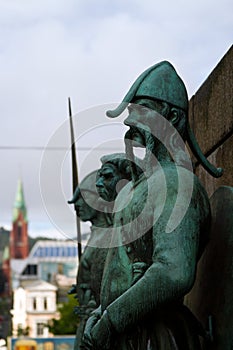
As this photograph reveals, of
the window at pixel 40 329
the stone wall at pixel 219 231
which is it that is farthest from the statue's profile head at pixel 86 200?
the window at pixel 40 329

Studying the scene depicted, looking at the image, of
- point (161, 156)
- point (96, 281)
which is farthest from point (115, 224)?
point (96, 281)

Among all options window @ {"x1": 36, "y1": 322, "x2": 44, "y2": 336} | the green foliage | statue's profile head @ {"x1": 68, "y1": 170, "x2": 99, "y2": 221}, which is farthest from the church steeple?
statue's profile head @ {"x1": 68, "y1": 170, "x2": 99, "y2": 221}

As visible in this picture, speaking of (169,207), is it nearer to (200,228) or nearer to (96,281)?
(200,228)

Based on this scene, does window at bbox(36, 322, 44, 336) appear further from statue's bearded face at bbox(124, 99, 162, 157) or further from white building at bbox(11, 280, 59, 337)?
statue's bearded face at bbox(124, 99, 162, 157)

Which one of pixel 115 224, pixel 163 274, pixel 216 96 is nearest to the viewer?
pixel 163 274

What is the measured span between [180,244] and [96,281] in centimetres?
332

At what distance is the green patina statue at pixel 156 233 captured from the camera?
4.17 metres

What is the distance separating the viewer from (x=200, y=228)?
433 centimetres

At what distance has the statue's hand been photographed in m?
4.29

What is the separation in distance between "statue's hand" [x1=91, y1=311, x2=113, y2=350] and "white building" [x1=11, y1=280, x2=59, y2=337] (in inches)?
3663

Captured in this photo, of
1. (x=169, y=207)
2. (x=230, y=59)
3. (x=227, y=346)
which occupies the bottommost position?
(x=227, y=346)

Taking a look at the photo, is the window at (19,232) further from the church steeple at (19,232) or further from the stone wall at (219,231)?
the stone wall at (219,231)

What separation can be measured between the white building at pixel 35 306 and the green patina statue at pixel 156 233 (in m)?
92.9

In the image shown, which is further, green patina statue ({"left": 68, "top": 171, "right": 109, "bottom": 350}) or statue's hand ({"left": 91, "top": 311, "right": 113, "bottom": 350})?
green patina statue ({"left": 68, "top": 171, "right": 109, "bottom": 350})
